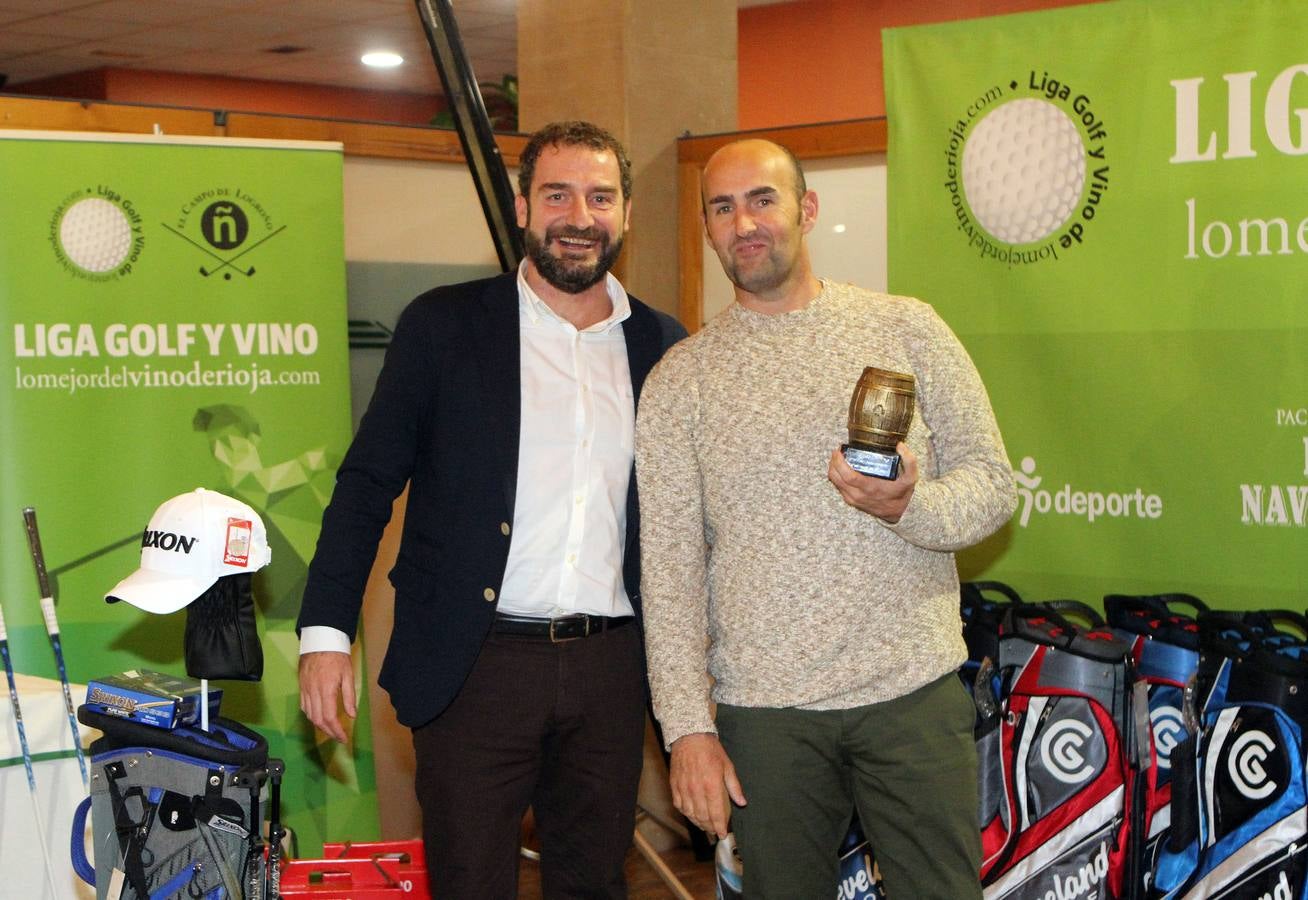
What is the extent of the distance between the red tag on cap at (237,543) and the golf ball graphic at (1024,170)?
6.35 ft

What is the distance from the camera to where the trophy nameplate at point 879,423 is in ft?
6.11

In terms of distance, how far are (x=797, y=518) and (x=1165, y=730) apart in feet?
3.98

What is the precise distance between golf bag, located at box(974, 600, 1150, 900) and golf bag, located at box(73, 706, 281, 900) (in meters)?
1.59

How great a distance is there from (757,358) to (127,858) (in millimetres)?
1087

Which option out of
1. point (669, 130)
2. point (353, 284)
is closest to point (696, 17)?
point (669, 130)

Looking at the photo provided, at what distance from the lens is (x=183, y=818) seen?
5.99 ft

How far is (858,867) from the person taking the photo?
305 cm

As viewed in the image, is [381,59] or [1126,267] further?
[381,59]

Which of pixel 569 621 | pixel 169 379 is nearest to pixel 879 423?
pixel 569 621

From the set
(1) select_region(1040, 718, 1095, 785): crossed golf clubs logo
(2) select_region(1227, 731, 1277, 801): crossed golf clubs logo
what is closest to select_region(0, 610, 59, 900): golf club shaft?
(1) select_region(1040, 718, 1095, 785): crossed golf clubs logo

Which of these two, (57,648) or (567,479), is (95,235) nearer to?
(57,648)

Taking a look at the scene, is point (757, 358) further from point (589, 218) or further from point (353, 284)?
point (353, 284)

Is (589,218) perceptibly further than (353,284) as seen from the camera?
No

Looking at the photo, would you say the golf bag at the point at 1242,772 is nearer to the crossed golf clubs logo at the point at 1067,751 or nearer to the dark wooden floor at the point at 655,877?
the crossed golf clubs logo at the point at 1067,751
